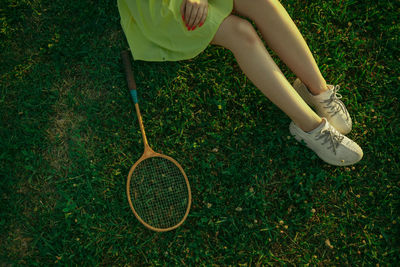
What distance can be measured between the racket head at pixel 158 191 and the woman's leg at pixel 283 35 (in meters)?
1.47

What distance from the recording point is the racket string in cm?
299

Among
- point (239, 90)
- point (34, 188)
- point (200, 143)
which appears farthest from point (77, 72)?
point (239, 90)

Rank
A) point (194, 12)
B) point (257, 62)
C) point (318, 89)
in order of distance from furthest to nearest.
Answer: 1. point (318, 89)
2. point (257, 62)
3. point (194, 12)

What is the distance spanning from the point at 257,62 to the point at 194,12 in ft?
2.30

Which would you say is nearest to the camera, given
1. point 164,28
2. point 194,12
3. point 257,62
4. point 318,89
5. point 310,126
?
point 194,12

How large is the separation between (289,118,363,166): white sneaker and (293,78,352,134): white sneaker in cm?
15

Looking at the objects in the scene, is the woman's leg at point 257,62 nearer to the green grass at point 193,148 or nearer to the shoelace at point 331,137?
the shoelace at point 331,137

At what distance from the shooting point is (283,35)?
110 inches

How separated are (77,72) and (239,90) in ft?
5.84

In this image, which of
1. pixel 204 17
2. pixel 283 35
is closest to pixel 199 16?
pixel 204 17

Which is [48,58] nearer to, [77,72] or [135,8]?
[77,72]

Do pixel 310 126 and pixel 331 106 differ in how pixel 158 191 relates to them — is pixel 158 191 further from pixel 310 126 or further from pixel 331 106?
pixel 331 106

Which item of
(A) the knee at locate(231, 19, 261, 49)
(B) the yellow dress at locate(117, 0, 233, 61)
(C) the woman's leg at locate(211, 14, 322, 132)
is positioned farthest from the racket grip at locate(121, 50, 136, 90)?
(A) the knee at locate(231, 19, 261, 49)

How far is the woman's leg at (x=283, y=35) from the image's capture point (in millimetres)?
2736
